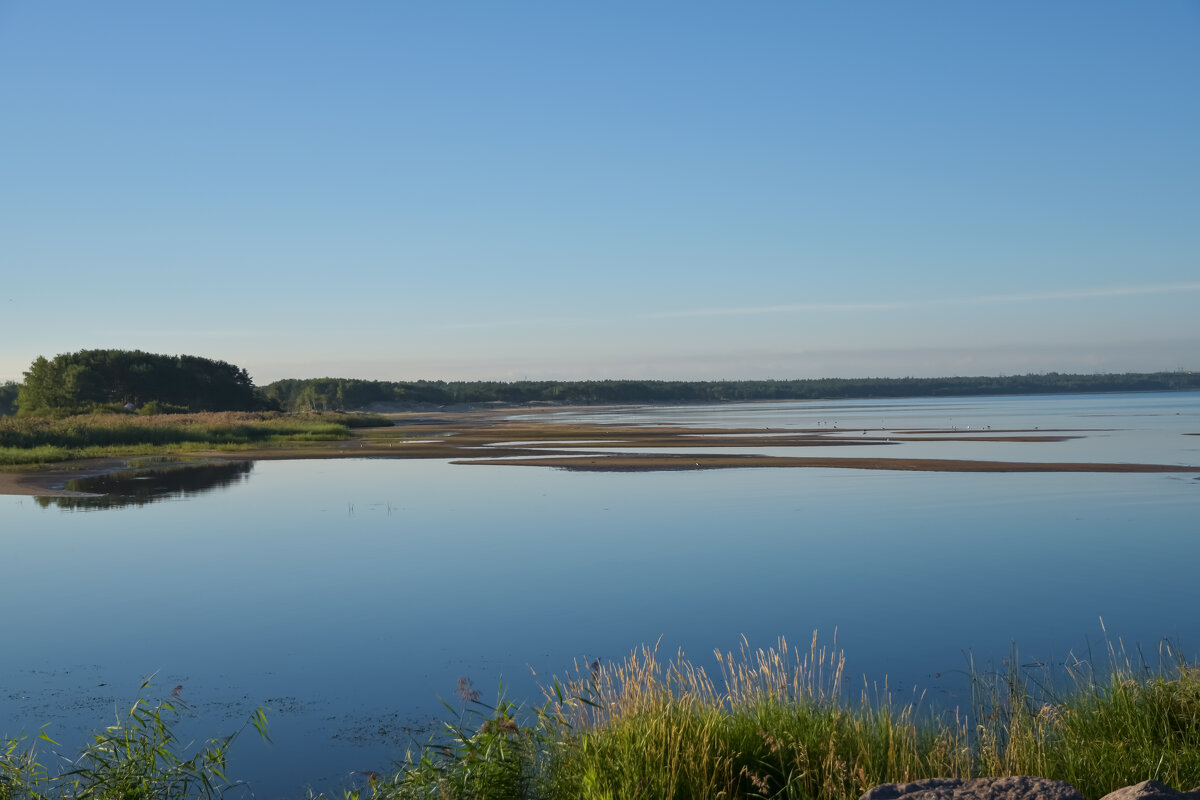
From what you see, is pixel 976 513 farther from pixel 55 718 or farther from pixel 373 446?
pixel 373 446

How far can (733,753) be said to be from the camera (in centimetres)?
693

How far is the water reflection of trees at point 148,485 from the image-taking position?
27.9 metres

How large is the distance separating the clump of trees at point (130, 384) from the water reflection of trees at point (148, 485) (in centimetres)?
3738

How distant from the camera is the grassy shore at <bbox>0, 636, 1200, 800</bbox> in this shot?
261 inches

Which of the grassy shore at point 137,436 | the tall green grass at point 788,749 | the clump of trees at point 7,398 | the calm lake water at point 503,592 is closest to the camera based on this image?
→ the tall green grass at point 788,749

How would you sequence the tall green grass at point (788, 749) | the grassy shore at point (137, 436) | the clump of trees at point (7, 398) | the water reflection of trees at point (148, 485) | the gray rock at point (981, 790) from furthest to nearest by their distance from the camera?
the clump of trees at point (7, 398) → the grassy shore at point (137, 436) → the water reflection of trees at point (148, 485) → the tall green grass at point (788, 749) → the gray rock at point (981, 790)

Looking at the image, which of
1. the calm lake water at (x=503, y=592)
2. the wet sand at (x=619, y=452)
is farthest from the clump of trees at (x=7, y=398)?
the calm lake water at (x=503, y=592)

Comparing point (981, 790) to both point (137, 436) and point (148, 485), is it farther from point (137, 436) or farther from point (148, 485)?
point (137, 436)

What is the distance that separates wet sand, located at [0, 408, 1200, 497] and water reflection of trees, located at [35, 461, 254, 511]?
112 centimetres

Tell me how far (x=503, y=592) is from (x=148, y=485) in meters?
22.4

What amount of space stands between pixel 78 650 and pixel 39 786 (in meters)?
5.06

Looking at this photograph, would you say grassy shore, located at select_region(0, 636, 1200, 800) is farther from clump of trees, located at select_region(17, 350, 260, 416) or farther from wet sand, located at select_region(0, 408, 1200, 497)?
clump of trees, located at select_region(17, 350, 260, 416)

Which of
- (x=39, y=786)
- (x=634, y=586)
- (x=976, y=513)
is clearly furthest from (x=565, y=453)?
(x=39, y=786)

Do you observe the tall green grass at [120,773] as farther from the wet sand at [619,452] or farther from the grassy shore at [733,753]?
the wet sand at [619,452]
